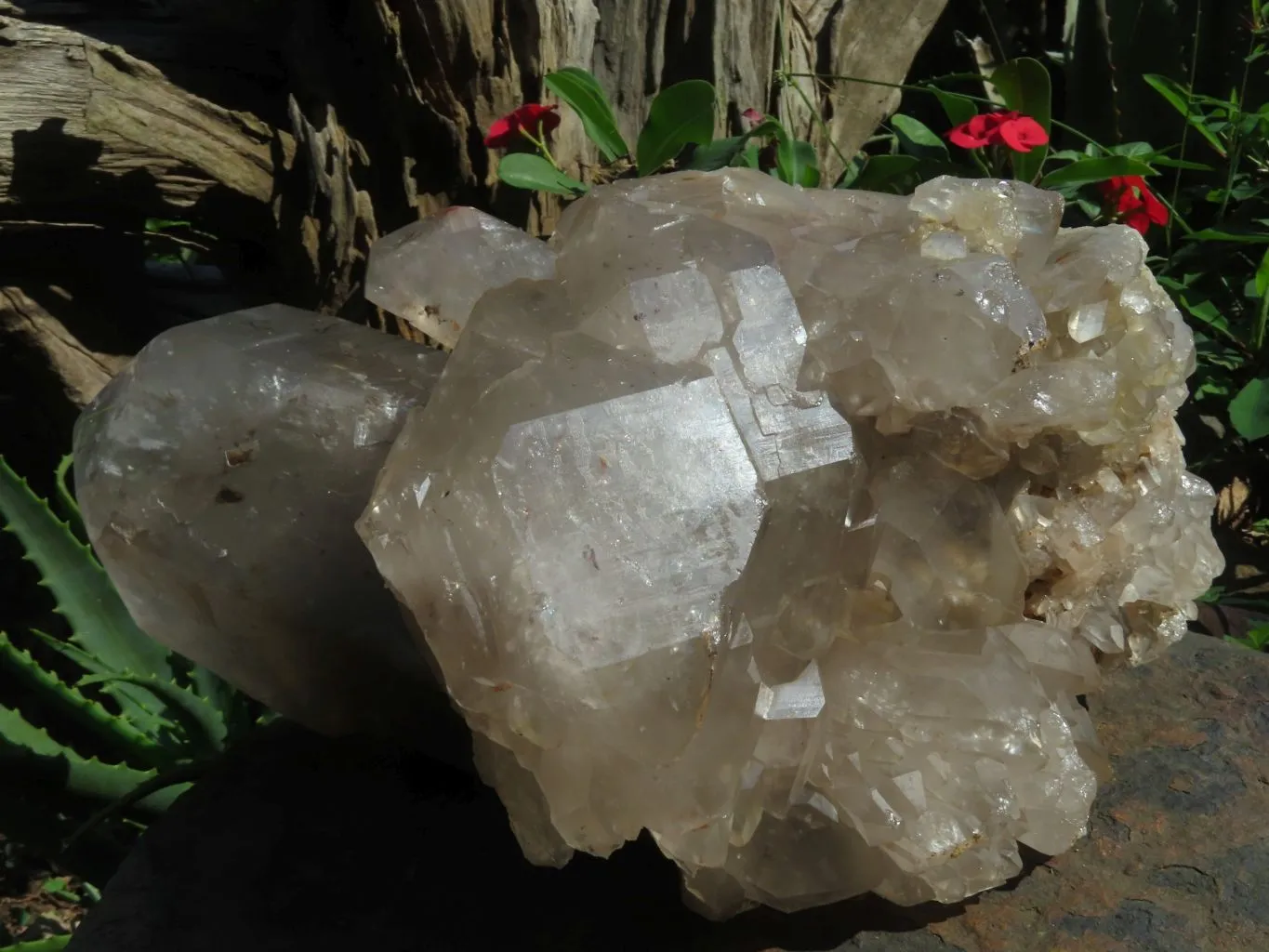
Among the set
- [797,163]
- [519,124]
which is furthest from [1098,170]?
[519,124]

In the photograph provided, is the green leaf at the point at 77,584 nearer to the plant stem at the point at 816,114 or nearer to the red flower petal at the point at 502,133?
the red flower petal at the point at 502,133

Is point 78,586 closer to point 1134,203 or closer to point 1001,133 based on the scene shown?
point 1001,133

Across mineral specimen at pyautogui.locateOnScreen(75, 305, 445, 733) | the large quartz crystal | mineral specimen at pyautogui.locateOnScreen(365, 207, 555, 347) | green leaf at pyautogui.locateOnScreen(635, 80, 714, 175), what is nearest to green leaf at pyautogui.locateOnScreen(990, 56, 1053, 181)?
green leaf at pyautogui.locateOnScreen(635, 80, 714, 175)

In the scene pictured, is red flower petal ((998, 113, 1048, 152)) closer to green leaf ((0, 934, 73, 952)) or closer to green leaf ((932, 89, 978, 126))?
green leaf ((932, 89, 978, 126))

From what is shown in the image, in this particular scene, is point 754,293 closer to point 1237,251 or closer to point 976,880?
point 976,880

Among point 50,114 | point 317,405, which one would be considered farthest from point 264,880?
point 50,114

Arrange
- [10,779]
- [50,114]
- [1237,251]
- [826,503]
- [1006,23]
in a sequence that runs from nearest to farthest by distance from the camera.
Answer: [826,503] < [10,779] < [50,114] < [1237,251] < [1006,23]

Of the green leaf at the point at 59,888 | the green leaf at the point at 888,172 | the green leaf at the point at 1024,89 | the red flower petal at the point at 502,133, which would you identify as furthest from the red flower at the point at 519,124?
the green leaf at the point at 59,888
